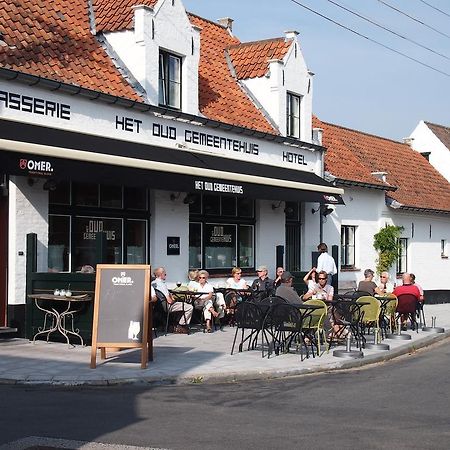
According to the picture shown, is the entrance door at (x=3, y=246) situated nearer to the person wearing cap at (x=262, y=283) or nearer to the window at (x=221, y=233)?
the window at (x=221, y=233)

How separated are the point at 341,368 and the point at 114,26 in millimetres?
8713

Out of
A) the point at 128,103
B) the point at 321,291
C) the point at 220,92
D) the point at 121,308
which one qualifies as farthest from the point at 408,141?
the point at 121,308

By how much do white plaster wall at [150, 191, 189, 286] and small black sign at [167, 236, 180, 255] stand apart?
0.22 feet

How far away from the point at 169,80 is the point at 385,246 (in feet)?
34.6

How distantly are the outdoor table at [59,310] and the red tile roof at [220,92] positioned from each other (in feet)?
21.2

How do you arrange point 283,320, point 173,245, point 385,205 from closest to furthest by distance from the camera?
point 283,320
point 173,245
point 385,205

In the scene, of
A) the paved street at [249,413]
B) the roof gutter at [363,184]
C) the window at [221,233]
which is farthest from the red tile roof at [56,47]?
the roof gutter at [363,184]

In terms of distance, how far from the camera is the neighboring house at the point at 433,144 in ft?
106

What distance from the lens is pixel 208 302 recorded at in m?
15.6

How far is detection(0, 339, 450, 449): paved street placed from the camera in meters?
6.98

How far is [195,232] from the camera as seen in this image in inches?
689

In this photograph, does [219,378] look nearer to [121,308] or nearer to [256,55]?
[121,308]

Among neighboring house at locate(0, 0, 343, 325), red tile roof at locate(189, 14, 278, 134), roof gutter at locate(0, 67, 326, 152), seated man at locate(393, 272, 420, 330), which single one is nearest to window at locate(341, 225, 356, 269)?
neighboring house at locate(0, 0, 343, 325)

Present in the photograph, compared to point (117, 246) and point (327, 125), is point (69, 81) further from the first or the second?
point (327, 125)
